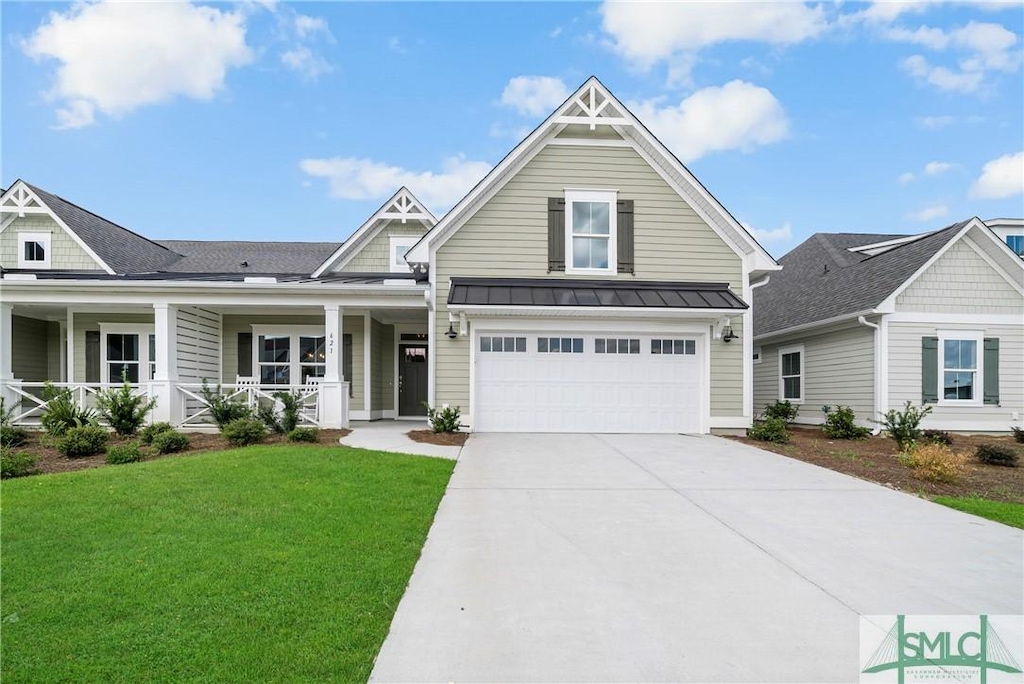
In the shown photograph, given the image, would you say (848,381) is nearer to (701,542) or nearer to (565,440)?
(565,440)

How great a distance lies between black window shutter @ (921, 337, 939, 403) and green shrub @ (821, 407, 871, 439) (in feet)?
5.50

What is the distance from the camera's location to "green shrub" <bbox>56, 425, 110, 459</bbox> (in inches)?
378

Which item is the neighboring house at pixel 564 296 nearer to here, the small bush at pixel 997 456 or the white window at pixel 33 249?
the white window at pixel 33 249

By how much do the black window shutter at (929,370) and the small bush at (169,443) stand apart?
15.8 metres

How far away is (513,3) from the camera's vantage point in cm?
1257

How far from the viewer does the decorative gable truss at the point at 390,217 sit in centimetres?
1762

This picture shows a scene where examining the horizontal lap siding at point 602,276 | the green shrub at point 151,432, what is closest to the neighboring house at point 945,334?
the horizontal lap siding at point 602,276

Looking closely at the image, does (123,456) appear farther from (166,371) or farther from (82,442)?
(166,371)

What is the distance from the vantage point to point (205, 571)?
4.42m

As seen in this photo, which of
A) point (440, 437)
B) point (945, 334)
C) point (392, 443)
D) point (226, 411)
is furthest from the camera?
point (945, 334)

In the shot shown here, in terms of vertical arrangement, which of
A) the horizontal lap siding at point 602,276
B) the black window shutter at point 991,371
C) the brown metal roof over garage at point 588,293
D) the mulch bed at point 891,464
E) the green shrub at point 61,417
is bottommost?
the mulch bed at point 891,464

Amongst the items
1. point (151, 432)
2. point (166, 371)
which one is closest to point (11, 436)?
point (151, 432)

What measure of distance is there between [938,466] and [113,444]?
13469 millimetres

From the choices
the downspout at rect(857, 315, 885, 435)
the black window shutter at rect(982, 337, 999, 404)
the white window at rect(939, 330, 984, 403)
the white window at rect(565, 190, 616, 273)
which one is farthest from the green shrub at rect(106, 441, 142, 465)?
the black window shutter at rect(982, 337, 999, 404)
